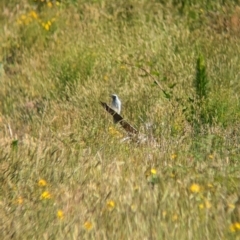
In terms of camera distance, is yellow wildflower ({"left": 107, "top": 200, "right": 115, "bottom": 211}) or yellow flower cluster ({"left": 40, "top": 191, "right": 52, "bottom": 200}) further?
yellow flower cluster ({"left": 40, "top": 191, "right": 52, "bottom": 200})

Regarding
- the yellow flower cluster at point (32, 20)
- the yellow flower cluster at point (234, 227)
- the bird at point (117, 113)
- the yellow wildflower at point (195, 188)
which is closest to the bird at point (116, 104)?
the bird at point (117, 113)

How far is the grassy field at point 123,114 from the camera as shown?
427 centimetres

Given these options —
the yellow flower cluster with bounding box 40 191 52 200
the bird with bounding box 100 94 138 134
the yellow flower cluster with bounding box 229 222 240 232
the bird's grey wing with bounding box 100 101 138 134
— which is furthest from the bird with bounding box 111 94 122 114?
the yellow flower cluster with bounding box 229 222 240 232

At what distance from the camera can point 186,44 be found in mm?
7555

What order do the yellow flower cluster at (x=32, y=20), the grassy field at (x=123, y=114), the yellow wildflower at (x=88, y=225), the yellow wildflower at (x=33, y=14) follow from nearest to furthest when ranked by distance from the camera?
the yellow wildflower at (x=88, y=225), the grassy field at (x=123, y=114), the yellow flower cluster at (x=32, y=20), the yellow wildflower at (x=33, y=14)

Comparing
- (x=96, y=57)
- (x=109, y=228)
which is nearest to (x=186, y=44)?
(x=96, y=57)

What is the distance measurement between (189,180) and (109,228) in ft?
2.07

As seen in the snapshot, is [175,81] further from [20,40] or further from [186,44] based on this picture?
[20,40]

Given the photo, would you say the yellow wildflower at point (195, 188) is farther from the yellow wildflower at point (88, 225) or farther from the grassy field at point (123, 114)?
the yellow wildflower at point (88, 225)

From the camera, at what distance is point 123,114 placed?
626cm

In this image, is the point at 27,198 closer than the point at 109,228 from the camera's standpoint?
No

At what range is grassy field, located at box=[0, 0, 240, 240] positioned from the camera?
4270mm

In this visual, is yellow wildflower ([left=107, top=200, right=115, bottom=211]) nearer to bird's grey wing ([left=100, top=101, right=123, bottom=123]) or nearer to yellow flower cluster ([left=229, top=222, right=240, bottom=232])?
yellow flower cluster ([left=229, top=222, right=240, bottom=232])

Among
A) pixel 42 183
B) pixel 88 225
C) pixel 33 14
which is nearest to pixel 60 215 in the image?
pixel 88 225
